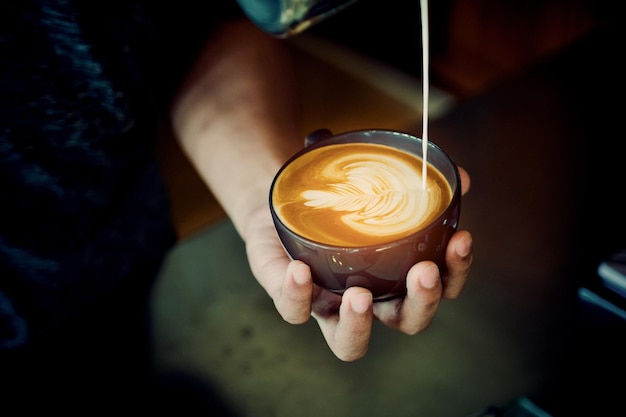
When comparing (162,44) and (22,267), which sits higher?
(162,44)

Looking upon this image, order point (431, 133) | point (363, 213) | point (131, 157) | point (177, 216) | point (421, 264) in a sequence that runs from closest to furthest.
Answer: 1. point (421, 264)
2. point (363, 213)
3. point (131, 157)
4. point (431, 133)
5. point (177, 216)

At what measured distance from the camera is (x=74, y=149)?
3.19ft

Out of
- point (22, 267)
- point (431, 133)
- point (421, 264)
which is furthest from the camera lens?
point (431, 133)

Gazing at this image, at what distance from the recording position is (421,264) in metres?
0.65

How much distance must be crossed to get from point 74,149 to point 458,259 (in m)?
0.68

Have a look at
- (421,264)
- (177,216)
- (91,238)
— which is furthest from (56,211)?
(177,216)

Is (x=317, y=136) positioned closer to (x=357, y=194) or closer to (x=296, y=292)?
(x=357, y=194)

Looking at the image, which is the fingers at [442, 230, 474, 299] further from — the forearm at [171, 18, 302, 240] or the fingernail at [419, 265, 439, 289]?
the forearm at [171, 18, 302, 240]

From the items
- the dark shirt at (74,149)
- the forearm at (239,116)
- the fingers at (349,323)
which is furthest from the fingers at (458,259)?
the dark shirt at (74,149)

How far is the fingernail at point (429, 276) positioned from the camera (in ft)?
2.14

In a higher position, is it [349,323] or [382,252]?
[382,252]

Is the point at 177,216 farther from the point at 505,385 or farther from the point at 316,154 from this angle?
the point at 505,385

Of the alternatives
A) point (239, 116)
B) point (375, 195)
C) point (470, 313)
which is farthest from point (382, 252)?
point (239, 116)

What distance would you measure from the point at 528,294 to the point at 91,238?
789 millimetres
